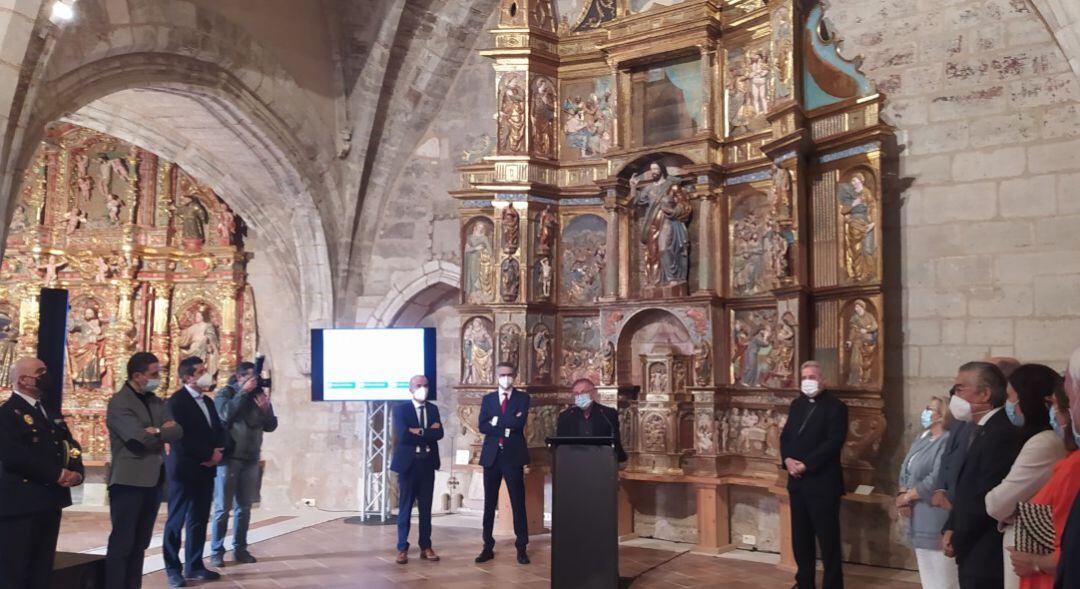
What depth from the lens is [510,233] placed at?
28.5 ft

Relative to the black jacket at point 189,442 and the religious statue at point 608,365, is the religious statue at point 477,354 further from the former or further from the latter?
the black jacket at point 189,442

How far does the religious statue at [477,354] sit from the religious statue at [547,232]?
943mm

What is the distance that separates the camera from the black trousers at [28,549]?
4.32 metres

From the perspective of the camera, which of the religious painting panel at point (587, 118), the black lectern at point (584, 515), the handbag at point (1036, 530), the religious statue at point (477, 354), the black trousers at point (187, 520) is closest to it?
the handbag at point (1036, 530)

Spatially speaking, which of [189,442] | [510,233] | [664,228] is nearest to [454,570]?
[189,442]

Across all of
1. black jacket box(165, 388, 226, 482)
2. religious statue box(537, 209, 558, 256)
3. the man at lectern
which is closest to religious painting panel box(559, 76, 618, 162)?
religious statue box(537, 209, 558, 256)

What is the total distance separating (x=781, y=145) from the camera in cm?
700

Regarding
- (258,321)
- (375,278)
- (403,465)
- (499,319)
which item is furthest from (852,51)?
(258,321)

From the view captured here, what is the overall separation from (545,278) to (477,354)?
1.01m

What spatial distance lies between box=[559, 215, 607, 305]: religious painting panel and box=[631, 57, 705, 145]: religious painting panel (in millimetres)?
954

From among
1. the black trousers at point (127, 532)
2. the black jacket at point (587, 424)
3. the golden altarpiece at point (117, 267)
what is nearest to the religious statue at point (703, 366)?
the black jacket at point (587, 424)

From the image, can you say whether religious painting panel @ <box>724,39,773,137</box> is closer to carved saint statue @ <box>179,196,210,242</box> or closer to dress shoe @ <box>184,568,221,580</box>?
dress shoe @ <box>184,568,221,580</box>

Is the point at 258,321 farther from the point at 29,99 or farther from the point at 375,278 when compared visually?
the point at 29,99

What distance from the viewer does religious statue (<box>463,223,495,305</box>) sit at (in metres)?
8.91
